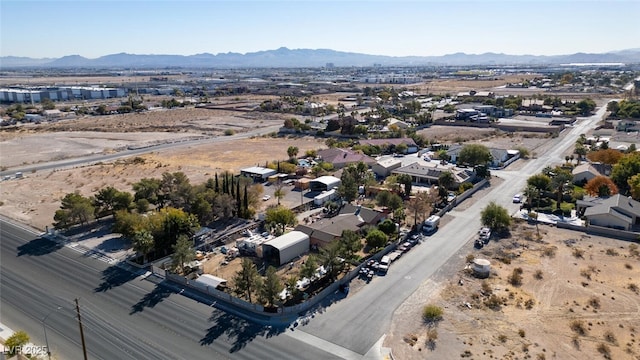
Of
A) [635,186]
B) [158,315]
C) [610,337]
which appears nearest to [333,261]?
[158,315]

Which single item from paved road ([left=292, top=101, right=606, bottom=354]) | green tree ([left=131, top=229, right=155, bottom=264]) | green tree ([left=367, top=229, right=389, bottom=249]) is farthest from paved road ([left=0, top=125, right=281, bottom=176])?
paved road ([left=292, top=101, right=606, bottom=354])

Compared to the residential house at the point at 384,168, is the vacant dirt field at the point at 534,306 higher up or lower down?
lower down

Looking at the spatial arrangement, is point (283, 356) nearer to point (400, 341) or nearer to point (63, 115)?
point (400, 341)

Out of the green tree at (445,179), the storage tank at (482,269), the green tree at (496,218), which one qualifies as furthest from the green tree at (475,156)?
the storage tank at (482,269)

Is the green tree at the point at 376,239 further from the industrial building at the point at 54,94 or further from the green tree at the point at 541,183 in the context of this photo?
the industrial building at the point at 54,94

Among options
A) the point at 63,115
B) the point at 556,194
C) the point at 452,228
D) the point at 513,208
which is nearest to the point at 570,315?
the point at 452,228

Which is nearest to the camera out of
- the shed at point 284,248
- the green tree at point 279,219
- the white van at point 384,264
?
the white van at point 384,264
